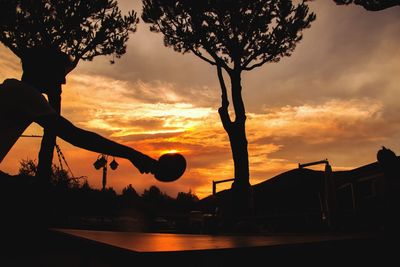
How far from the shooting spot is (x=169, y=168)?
165 cm

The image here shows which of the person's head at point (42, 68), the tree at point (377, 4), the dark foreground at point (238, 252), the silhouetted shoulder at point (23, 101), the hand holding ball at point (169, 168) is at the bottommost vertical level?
the dark foreground at point (238, 252)

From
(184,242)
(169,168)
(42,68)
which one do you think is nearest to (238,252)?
(184,242)

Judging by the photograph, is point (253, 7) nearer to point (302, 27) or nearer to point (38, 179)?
point (302, 27)

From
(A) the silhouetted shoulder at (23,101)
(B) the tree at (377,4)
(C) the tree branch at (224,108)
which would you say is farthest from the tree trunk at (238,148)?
(A) the silhouetted shoulder at (23,101)

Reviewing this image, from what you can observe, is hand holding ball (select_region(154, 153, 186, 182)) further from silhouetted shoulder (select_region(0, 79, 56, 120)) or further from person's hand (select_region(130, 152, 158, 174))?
silhouetted shoulder (select_region(0, 79, 56, 120))

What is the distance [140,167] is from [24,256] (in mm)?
2328

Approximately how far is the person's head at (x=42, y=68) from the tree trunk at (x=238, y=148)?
335 inches

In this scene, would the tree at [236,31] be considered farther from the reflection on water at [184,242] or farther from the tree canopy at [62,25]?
the reflection on water at [184,242]

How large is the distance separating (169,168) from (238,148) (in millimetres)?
9887

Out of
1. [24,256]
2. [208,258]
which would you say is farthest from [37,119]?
[24,256]

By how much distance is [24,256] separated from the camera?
3.23m

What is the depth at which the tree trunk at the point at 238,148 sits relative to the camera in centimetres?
1022

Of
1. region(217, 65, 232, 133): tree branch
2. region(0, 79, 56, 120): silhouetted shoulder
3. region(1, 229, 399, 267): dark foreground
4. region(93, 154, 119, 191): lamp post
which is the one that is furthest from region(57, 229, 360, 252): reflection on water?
region(93, 154, 119, 191): lamp post

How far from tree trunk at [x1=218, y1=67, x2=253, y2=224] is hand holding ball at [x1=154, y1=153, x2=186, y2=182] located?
8.41 m
